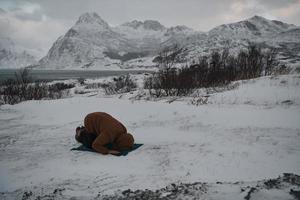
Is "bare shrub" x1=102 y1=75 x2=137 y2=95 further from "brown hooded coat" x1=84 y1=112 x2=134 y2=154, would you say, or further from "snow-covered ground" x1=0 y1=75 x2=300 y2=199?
"brown hooded coat" x1=84 y1=112 x2=134 y2=154

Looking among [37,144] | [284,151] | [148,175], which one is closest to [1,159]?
[37,144]

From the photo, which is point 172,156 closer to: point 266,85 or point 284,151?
point 284,151

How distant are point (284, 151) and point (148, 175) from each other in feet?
9.34

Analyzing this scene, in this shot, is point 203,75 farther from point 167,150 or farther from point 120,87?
point 120,87

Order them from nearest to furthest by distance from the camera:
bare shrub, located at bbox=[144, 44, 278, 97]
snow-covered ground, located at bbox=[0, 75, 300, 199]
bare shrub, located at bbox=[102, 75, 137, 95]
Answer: snow-covered ground, located at bbox=[0, 75, 300, 199] → bare shrub, located at bbox=[144, 44, 278, 97] → bare shrub, located at bbox=[102, 75, 137, 95]

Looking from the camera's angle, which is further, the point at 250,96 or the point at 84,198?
Answer: the point at 250,96

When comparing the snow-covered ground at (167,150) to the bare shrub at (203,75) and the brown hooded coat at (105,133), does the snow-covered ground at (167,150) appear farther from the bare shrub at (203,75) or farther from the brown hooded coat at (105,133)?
the bare shrub at (203,75)

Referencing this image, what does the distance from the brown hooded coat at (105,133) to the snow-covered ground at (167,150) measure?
9.5 inches

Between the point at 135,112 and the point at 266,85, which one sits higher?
the point at 266,85

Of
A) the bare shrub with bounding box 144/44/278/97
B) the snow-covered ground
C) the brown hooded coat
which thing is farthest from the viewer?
the bare shrub with bounding box 144/44/278/97

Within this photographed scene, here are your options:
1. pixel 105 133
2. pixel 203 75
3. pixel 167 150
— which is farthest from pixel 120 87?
pixel 105 133

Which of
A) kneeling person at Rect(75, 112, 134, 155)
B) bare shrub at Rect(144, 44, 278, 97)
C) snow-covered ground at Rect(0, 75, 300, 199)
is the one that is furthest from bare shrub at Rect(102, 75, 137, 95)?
kneeling person at Rect(75, 112, 134, 155)

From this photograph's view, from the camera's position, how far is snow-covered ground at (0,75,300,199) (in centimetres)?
451

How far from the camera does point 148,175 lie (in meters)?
4.83
